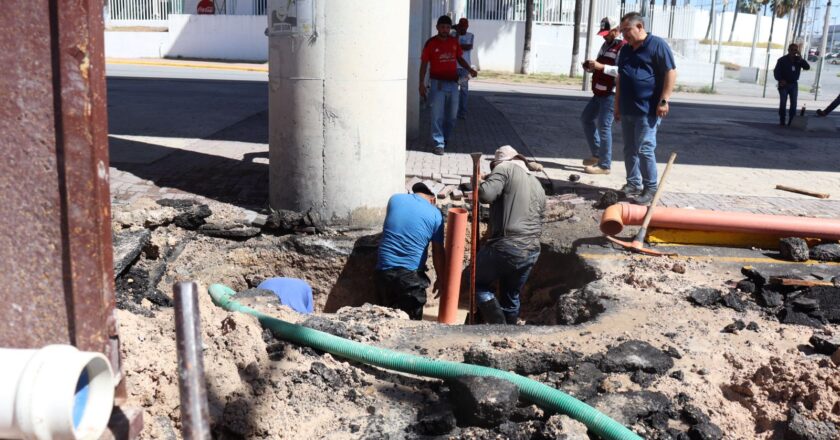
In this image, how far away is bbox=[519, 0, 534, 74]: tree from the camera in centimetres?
3300

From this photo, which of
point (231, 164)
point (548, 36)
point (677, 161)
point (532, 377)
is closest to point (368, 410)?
point (532, 377)

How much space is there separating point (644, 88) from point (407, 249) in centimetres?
326

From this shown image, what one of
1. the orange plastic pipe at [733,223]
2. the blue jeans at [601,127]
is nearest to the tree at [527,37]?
the blue jeans at [601,127]

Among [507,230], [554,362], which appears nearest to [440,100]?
[507,230]

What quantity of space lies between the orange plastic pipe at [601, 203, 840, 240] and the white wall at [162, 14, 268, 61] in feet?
90.7

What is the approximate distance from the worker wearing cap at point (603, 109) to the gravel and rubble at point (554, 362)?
3424 mm

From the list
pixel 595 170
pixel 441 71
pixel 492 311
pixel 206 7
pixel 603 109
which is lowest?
pixel 492 311

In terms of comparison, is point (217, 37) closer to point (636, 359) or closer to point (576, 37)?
point (576, 37)

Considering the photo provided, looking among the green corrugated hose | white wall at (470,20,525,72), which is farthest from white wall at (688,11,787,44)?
the green corrugated hose

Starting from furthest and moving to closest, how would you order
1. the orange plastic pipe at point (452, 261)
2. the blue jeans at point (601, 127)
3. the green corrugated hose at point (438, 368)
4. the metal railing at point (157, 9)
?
the metal railing at point (157, 9), the blue jeans at point (601, 127), the orange plastic pipe at point (452, 261), the green corrugated hose at point (438, 368)

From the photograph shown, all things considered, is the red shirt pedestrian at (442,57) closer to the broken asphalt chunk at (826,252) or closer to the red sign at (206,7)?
the broken asphalt chunk at (826,252)

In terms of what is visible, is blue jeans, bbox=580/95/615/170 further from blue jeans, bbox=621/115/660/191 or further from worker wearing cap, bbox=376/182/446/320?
worker wearing cap, bbox=376/182/446/320

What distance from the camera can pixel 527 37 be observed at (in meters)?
33.8

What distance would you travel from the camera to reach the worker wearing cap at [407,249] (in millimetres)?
6590
